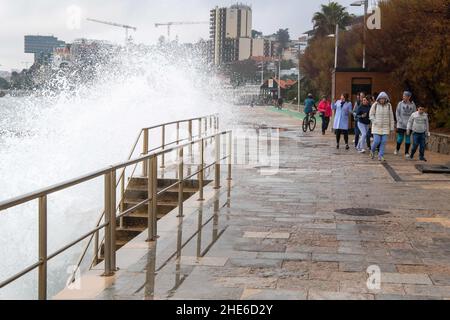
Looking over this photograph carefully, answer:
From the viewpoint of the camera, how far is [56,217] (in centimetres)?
2258

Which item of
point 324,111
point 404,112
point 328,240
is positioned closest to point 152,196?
point 328,240

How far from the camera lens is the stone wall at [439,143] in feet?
60.8

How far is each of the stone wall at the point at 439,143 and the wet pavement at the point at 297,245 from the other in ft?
18.9

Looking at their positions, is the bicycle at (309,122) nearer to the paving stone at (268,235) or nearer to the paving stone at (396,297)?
the paving stone at (268,235)

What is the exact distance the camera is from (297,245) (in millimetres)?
7184

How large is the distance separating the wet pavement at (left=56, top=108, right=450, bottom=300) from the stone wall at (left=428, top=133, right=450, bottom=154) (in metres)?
5.76

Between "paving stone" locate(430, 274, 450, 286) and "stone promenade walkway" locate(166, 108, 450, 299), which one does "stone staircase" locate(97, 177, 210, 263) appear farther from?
"paving stone" locate(430, 274, 450, 286)

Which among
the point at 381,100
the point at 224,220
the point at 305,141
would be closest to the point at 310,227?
the point at 224,220

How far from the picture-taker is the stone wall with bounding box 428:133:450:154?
1852cm

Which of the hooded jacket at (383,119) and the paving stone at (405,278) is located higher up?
the hooded jacket at (383,119)

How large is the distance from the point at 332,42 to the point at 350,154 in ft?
163

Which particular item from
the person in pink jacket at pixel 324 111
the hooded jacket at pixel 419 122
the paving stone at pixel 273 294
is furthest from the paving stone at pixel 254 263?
the person in pink jacket at pixel 324 111

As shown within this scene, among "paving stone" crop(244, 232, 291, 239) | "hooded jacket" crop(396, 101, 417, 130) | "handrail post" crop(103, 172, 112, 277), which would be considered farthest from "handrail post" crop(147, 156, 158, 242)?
"hooded jacket" crop(396, 101, 417, 130)

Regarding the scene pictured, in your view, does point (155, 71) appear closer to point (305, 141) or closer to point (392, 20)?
point (392, 20)
